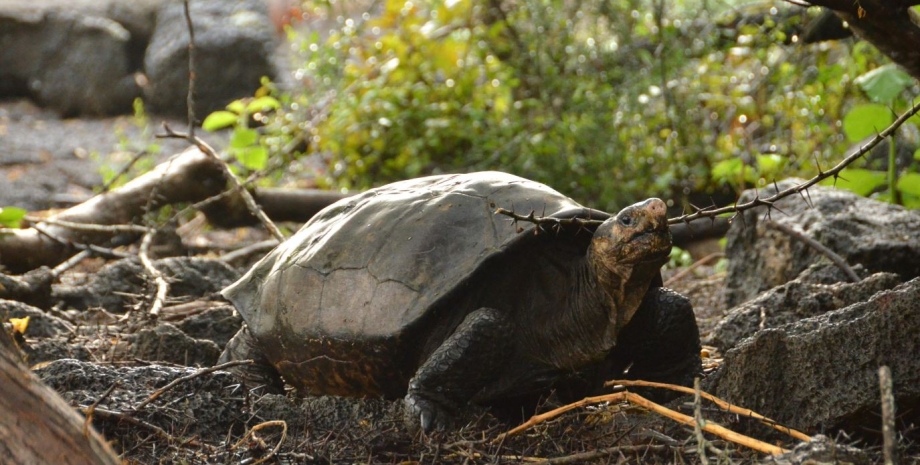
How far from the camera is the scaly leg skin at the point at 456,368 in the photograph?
2.81 metres

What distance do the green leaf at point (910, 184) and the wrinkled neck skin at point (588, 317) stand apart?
96.8 inches

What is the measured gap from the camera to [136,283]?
492 cm

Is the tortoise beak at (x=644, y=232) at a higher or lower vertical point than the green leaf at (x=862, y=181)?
higher

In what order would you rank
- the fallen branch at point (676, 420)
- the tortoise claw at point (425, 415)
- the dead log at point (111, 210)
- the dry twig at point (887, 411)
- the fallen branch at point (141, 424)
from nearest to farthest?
the dry twig at point (887, 411)
the fallen branch at point (676, 420)
the fallen branch at point (141, 424)
the tortoise claw at point (425, 415)
the dead log at point (111, 210)

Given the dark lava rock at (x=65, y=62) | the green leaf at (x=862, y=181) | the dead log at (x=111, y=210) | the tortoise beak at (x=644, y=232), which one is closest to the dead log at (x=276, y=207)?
the dead log at (x=111, y=210)

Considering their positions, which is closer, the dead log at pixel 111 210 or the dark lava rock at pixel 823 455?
the dark lava rock at pixel 823 455

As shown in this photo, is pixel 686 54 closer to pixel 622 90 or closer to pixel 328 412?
pixel 622 90

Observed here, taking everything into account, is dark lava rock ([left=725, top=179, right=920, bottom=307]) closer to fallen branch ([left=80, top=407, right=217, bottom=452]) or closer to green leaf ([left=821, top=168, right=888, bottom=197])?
green leaf ([left=821, top=168, right=888, bottom=197])

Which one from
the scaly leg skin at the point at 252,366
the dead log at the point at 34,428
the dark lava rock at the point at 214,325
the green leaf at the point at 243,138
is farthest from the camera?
the green leaf at the point at 243,138

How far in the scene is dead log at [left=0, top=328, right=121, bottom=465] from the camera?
1.84 metres

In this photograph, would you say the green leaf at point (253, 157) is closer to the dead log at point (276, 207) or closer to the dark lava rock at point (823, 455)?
the dead log at point (276, 207)

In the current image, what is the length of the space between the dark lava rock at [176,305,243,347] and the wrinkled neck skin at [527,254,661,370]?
5.20 feet

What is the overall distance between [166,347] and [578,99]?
4330 millimetres

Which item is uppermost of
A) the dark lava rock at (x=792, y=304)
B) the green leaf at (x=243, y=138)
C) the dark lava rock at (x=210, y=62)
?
the dark lava rock at (x=792, y=304)
